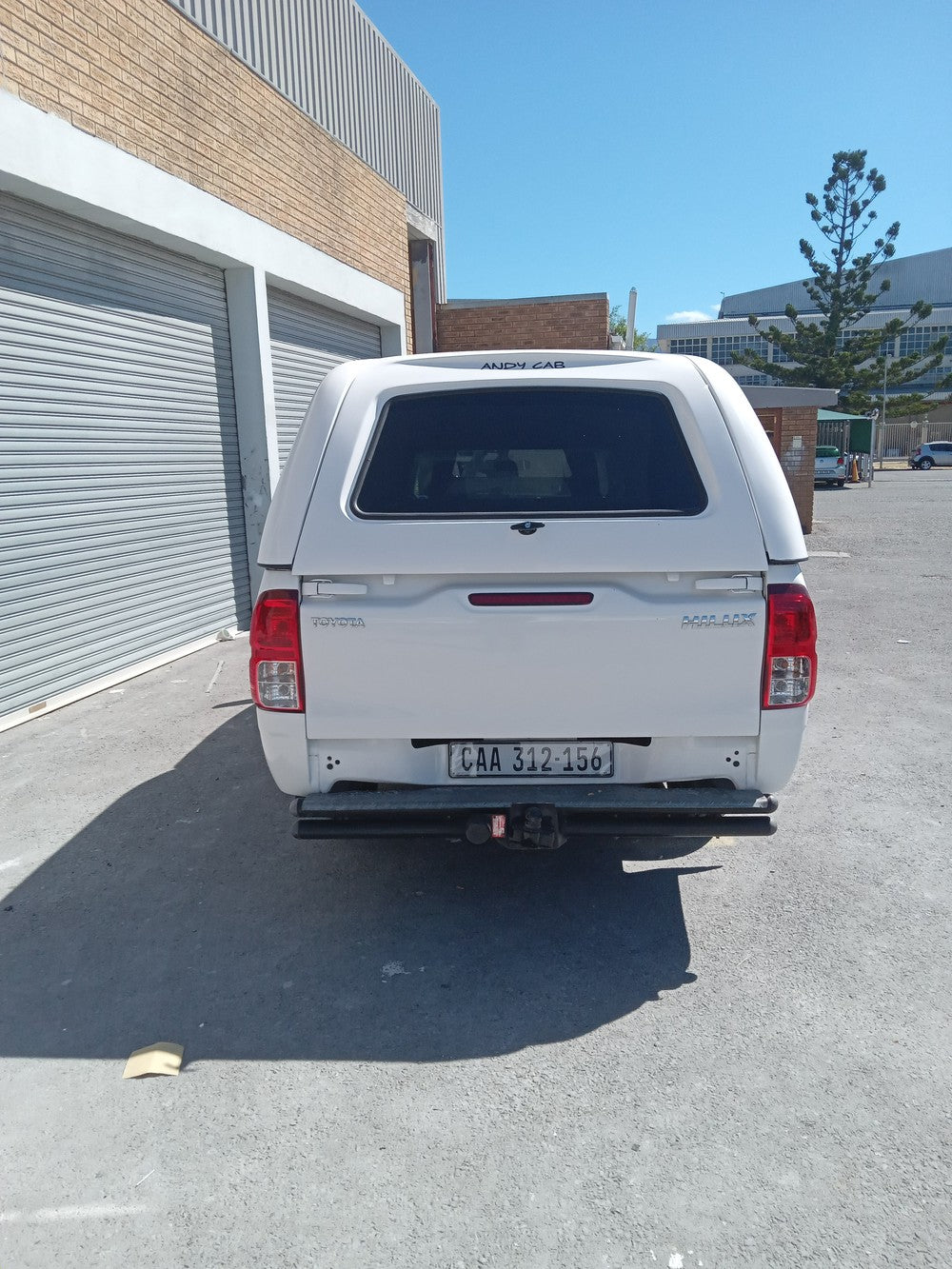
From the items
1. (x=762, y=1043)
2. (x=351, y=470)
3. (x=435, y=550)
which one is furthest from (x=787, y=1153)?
(x=351, y=470)

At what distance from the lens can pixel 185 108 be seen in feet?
27.1

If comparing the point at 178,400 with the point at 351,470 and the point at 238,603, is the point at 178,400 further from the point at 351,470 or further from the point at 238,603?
the point at 351,470

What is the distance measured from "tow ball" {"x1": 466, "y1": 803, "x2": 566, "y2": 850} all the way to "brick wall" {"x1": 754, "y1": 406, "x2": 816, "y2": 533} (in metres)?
17.8

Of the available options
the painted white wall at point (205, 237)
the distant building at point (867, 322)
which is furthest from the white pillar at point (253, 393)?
the distant building at point (867, 322)

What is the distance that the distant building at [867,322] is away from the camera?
64.6m

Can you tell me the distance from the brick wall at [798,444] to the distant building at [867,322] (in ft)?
144

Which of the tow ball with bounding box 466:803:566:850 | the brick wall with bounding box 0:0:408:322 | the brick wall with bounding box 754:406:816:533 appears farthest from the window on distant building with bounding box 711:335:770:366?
the tow ball with bounding box 466:803:566:850

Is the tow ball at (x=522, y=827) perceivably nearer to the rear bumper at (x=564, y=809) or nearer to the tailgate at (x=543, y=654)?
the rear bumper at (x=564, y=809)

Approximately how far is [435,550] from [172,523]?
6134 millimetres

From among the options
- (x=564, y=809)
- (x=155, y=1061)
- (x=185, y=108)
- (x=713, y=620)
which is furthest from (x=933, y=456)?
(x=155, y=1061)

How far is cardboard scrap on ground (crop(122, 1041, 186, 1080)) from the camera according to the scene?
2840 mm

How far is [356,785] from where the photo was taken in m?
3.41

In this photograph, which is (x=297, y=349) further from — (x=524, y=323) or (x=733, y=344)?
(x=733, y=344)

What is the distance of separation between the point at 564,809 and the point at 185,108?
7774 mm
